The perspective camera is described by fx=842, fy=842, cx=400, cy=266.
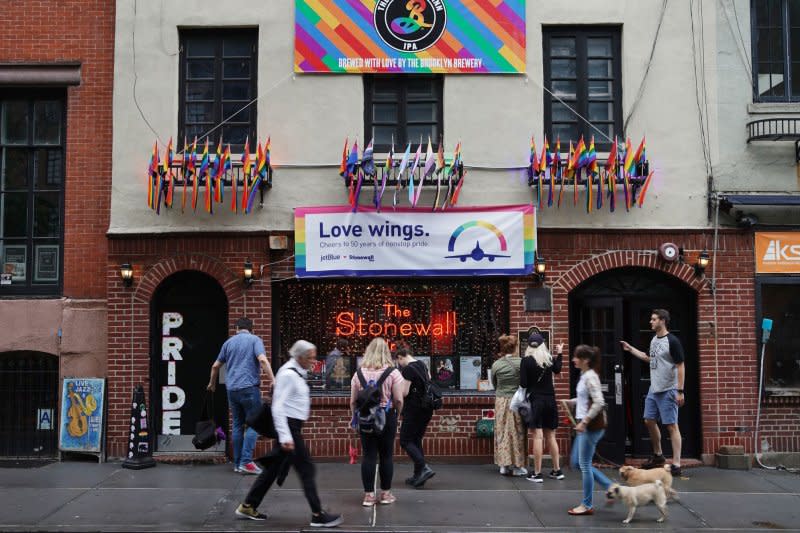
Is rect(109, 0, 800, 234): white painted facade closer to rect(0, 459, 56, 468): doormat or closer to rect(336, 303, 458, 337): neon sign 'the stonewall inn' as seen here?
rect(336, 303, 458, 337): neon sign 'the stonewall inn'

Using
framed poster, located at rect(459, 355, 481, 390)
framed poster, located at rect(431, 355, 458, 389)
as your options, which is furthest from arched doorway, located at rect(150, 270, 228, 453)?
framed poster, located at rect(459, 355, 481, 390)

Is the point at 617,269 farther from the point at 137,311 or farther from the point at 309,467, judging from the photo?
the point at 137,311

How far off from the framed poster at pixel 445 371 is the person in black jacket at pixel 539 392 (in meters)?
1.76

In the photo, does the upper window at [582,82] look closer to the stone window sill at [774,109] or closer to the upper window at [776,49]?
the stone window sill at [774,109]

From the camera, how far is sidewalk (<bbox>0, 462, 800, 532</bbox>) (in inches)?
325

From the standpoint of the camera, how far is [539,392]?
10.2m

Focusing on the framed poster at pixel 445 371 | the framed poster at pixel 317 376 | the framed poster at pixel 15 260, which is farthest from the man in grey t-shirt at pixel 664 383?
the framed poster at pixel 15 260

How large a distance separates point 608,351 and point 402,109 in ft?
14.6

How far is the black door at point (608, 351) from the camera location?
37.7 feet

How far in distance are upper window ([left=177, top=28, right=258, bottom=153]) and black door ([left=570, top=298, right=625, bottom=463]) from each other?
5423 millimetres

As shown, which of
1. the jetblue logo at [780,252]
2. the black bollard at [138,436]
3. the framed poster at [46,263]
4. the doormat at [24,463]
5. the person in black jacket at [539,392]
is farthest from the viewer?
the framed poster at [46,263]

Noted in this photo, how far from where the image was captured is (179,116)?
11.9m

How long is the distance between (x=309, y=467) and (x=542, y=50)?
6914 mm

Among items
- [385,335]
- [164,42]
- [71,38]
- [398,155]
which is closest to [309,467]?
[385,335]
